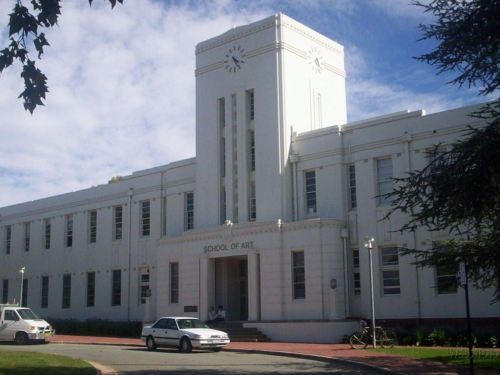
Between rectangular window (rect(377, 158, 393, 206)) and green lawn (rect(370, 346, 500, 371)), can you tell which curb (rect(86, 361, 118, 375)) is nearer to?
green lawn (rect(370, 346, 500, 371))

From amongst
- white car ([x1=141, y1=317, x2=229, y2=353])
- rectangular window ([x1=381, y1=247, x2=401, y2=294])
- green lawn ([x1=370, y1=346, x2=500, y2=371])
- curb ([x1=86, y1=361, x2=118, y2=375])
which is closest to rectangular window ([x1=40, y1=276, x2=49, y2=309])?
white car ([x1=141, y1=317, x2=229, y2=353])

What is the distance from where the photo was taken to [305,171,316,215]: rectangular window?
110ft

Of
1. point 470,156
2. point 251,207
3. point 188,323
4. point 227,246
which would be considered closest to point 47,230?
point 227,246

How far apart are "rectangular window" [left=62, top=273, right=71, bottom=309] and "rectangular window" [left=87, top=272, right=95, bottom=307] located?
210cm

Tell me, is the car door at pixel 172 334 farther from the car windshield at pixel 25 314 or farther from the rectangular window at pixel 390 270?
the rectangular window at pixel 390 270

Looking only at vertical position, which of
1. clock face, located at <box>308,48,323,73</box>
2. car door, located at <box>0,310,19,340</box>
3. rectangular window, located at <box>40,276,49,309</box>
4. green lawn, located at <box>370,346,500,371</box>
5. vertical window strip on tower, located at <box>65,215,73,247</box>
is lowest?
green lawn, located at <box>370,346,500,371</box>

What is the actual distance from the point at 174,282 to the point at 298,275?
8.74 metres

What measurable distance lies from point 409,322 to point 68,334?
74.0ft

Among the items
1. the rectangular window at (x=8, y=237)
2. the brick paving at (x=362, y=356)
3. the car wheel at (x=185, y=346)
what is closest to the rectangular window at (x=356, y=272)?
the brick paving at (x=362, y=356)

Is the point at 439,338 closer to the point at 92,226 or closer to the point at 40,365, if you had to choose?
the point at 40,365

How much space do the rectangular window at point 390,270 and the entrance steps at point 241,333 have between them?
19.7ft

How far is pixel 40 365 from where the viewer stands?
18953mm

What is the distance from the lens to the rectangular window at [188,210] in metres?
39.3

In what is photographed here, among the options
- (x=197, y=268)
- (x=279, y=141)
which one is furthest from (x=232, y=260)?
(x=279, y=141)
